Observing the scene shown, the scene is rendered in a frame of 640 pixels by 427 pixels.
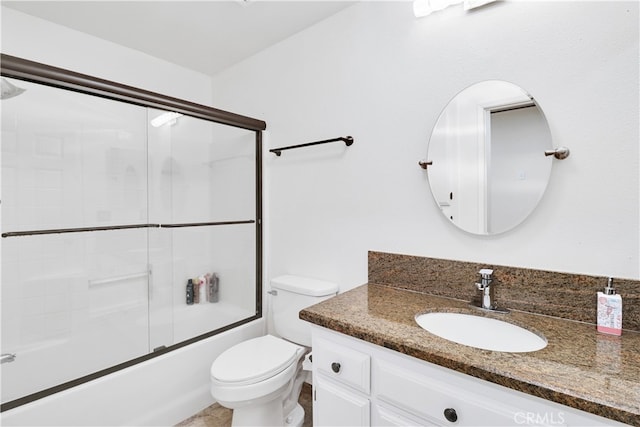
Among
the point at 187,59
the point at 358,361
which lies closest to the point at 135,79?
the point at 187,59

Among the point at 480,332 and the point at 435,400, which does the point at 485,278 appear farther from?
the point at 435,400

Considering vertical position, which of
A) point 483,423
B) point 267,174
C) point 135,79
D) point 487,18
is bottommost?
point 483,423

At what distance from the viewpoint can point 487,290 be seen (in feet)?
3.99

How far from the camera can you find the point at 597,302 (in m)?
1.03

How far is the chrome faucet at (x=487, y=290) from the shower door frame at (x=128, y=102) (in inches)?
59.1

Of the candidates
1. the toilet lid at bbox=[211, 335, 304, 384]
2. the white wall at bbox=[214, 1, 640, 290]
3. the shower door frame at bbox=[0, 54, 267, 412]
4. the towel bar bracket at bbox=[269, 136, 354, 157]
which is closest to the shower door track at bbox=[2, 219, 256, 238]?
the shower door frame at bbox=[0, 54, 267, 412]

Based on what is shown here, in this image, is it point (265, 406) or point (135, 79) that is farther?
point (135, 79)

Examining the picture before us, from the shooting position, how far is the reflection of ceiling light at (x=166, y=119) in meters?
1.88

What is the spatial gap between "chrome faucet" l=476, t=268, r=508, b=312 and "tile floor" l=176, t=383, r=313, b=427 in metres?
1.22

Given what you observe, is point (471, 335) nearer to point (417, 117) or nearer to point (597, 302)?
point (597, 302)

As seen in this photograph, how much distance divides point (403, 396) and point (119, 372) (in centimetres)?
146

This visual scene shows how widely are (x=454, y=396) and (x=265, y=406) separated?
1.06 metres

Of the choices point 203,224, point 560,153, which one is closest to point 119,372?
point 203,224

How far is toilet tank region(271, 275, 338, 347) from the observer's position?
174 cm
